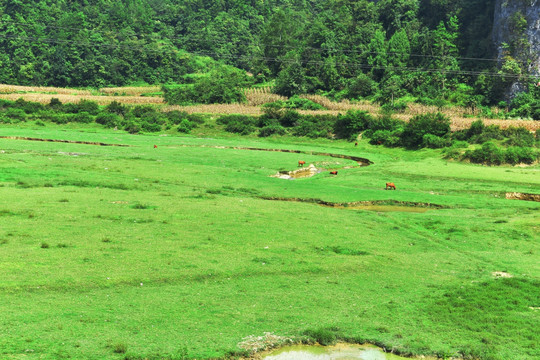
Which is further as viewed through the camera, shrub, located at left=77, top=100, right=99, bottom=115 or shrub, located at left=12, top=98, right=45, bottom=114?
shrub, located at left=77, top=100, right=99, bottom=115

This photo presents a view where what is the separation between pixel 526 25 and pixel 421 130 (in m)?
43.5

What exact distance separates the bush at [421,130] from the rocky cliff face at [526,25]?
36608 millimetres

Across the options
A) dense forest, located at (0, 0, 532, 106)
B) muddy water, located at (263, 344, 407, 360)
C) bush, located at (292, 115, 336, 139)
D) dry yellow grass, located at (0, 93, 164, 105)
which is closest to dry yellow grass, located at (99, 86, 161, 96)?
dense forest, located at (0, 0, 532, 106)

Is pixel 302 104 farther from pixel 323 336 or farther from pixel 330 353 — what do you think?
pixel 330 353

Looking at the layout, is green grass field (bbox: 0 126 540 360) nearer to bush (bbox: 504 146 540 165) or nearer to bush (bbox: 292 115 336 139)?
bush (bbox: 504 146 540 165)

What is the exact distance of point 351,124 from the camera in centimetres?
6831

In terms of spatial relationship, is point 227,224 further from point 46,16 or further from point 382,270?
point 46,16

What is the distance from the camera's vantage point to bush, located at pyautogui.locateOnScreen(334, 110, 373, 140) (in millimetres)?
68062

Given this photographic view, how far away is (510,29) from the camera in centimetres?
9369

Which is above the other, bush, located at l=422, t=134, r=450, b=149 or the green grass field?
bush, located at l=422, t=134, r=450, b=149

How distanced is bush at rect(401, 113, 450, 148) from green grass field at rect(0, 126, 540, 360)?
24.9 m

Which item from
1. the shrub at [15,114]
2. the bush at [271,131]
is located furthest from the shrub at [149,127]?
the shrub at [15,114]

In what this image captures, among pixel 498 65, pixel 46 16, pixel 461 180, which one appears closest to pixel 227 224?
pixel 461 180

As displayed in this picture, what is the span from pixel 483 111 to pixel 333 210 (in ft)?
199
